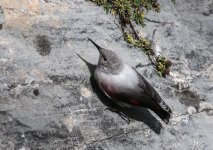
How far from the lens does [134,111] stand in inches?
211

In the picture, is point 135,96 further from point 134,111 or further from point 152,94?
point 134,111

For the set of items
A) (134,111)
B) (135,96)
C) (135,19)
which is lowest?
(134,111)

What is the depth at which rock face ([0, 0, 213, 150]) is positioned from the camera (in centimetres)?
473

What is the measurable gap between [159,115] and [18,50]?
1595 mm

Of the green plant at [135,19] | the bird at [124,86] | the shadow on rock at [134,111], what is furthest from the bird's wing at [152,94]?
the green plant at [135,19]

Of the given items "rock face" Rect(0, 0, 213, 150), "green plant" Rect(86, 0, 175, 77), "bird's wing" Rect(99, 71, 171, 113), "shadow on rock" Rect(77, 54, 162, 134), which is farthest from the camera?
"green plant" Rect(86, 0, 175, 77)

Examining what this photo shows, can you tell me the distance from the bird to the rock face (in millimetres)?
193

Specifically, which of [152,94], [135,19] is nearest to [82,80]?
[152,94]

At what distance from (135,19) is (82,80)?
121 centimetres

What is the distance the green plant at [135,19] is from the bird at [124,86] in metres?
0.62

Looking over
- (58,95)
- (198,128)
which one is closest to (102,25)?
(58,95)

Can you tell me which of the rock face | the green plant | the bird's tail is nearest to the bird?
the bird's tail

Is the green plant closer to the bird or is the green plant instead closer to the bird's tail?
the bird

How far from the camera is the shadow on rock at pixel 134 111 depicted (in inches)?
206
